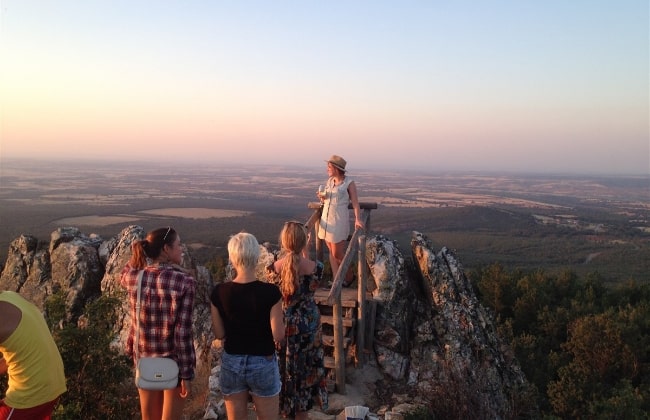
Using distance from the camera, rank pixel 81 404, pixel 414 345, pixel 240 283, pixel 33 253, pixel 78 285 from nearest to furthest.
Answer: pixel 240 283 → pixel 81 404 → pixel 414 345 → pixel 78 285 → pixel 33 253

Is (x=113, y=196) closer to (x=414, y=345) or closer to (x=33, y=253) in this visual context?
(x=33, y=253)

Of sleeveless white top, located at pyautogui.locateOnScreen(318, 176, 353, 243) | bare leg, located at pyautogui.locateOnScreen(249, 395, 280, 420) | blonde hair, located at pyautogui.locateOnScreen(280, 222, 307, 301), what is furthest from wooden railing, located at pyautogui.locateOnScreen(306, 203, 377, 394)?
bare leg, located at pyautogui.locateOnScreen(249, 395, 280, 420)

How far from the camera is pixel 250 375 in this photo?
3686 mm

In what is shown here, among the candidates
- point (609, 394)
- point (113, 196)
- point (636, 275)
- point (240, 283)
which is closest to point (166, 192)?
point (113, 196)

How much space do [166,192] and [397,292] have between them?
6586cm

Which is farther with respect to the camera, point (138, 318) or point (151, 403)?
point (151, 403)

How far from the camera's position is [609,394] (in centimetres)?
1295

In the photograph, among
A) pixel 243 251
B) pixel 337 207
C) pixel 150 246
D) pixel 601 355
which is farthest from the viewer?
pixel 601 355

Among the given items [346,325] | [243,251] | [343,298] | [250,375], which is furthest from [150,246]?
[343,298]

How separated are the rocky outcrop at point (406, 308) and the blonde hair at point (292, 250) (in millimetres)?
2789

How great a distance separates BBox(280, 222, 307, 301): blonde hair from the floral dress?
0.12 metres

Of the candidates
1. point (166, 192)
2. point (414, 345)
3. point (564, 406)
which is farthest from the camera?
point (166, 192)

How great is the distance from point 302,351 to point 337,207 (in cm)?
324

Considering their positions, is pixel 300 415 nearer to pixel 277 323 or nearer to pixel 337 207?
pixel 277 323
